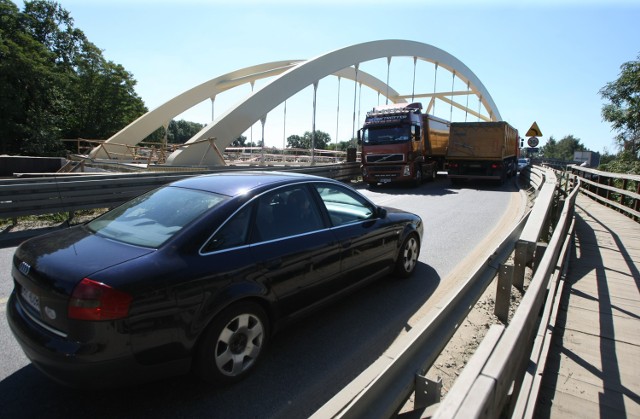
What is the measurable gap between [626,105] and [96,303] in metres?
34.4

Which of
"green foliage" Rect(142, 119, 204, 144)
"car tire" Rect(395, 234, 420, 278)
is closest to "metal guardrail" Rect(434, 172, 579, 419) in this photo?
"car tire" Rect(395, 234, 420, 278)

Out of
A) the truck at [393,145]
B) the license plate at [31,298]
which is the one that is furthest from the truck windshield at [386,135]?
the license plate at [31,298]

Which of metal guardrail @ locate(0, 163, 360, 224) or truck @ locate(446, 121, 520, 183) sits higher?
truck @ locate(446, 121, 520, 183)

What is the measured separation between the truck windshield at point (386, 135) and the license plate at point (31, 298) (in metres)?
15.0

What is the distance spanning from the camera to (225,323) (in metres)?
2.68

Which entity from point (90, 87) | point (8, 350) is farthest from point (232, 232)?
point (90, 87)

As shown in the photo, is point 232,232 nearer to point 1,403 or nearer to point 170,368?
point 170,368

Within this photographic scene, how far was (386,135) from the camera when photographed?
54.1 ft

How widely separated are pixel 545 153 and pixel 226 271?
149m

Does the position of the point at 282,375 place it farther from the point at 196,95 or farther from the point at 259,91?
the point at 196,95

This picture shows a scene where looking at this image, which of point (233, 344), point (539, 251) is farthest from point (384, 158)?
point (233, 344)

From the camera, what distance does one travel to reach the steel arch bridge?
1786 cm

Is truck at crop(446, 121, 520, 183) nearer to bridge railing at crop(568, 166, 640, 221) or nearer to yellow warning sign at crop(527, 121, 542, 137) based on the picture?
yellow warning sign at crop(527, 121, 542, 137)

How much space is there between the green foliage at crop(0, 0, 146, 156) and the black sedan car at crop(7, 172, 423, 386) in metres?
36.2
